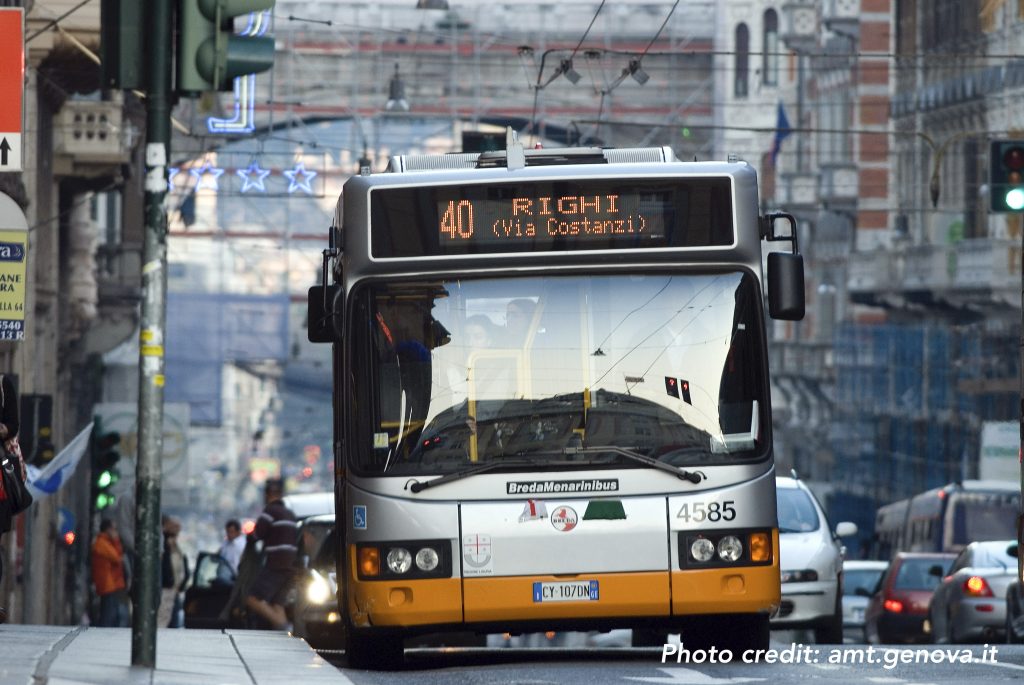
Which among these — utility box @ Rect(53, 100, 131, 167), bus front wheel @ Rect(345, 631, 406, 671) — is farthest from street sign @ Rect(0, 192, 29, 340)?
utility box @ Rect(53, 100, 131, 167)

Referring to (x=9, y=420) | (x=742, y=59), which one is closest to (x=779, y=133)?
(x=742, y=59)

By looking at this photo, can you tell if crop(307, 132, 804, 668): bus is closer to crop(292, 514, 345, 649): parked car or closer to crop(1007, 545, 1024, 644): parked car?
crop(292, 514, 345, 649): parked car

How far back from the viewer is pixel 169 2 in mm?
9734

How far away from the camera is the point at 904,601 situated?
24.7 metres

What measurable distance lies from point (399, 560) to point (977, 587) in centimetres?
960

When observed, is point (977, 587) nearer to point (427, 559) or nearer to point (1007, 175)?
point (1007, 175)

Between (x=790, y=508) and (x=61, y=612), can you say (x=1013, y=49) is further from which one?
(x=790, y=508)

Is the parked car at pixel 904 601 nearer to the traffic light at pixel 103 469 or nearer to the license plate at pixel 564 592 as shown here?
the traffic light at pixel 103 469

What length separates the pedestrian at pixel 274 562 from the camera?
20156 millimetres

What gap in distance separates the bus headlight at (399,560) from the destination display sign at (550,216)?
1500mm

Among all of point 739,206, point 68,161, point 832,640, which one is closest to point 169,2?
point 739,206

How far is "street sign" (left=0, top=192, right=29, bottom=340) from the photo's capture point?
16172mm

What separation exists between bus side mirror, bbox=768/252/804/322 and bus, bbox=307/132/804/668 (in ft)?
0.04

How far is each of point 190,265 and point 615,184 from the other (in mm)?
82444
